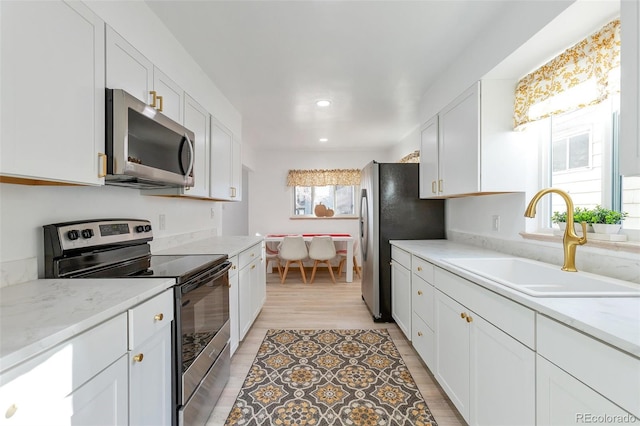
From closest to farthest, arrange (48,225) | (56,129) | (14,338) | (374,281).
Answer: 1. (14,338)
2. (56,129)
3. (48,225)
4. (374,281)

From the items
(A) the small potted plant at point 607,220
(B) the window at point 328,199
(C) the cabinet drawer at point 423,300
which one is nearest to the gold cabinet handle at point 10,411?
(C) the cabinet drawer at point 423,300

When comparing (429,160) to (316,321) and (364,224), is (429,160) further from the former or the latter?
(316,321)

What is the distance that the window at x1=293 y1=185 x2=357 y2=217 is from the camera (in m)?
5.93

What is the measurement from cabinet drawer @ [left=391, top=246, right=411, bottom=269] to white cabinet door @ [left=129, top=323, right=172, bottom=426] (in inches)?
75.3

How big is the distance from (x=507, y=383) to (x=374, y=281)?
6.60 feet

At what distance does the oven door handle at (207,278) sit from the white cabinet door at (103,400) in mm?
412

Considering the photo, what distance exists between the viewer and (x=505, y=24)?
1.75m

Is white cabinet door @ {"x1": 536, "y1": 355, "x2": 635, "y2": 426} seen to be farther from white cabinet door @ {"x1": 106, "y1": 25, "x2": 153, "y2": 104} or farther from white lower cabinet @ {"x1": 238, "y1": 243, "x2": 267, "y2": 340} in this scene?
white cabinet door @ {"x1": 106, "y1": 25, "x2": 153, "y2": 104}

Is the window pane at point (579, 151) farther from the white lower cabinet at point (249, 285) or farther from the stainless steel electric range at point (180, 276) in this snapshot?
the white lower cabinet at point (249, 285)

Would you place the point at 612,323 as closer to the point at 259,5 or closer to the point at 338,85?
the point at 259,5

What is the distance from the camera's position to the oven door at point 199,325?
1.31m

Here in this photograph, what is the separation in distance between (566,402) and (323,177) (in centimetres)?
513

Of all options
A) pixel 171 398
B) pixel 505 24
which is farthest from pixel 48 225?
pixel 505 24

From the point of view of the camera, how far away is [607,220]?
1429 millimetres
